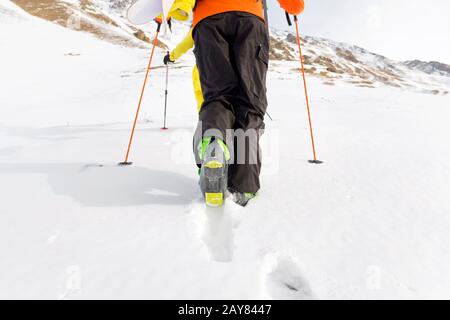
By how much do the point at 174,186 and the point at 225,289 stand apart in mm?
1166

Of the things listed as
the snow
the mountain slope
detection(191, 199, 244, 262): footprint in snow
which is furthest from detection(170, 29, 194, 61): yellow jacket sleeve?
detection(191, 199, 244, 262): footprint in snow

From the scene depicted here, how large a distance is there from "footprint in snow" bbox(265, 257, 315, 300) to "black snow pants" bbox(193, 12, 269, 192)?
2.13 ft

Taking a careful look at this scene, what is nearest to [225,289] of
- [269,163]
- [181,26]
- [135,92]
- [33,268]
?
[33,268]

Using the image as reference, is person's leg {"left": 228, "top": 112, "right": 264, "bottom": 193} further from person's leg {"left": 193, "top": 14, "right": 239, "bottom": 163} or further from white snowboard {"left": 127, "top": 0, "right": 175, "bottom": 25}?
white snowboard {"left": 127, "top": 0, "right": 175, "bottom": 25}

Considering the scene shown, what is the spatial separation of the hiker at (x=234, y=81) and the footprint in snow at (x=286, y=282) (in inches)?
24.0

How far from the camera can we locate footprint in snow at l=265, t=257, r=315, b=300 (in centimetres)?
104

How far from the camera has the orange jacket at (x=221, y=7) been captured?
1871 mm

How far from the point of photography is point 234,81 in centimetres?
189

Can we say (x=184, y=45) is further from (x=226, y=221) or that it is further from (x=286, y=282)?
(x=286, y=282)

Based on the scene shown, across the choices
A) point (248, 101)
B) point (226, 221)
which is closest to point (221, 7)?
point (248, 101)

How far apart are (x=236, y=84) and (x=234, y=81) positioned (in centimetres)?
3

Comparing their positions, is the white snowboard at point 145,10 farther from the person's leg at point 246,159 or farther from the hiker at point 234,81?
the person's leg at point 246,159

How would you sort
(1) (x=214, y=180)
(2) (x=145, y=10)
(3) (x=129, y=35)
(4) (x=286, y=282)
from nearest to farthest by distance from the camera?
(4) (x=286, y=282)
(1) (x=214, y=180)
(2) (x=145, y=10)
(3) (x=129, y=35)

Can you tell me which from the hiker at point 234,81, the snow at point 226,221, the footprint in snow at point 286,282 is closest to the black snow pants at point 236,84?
the hiker at point 234,81
